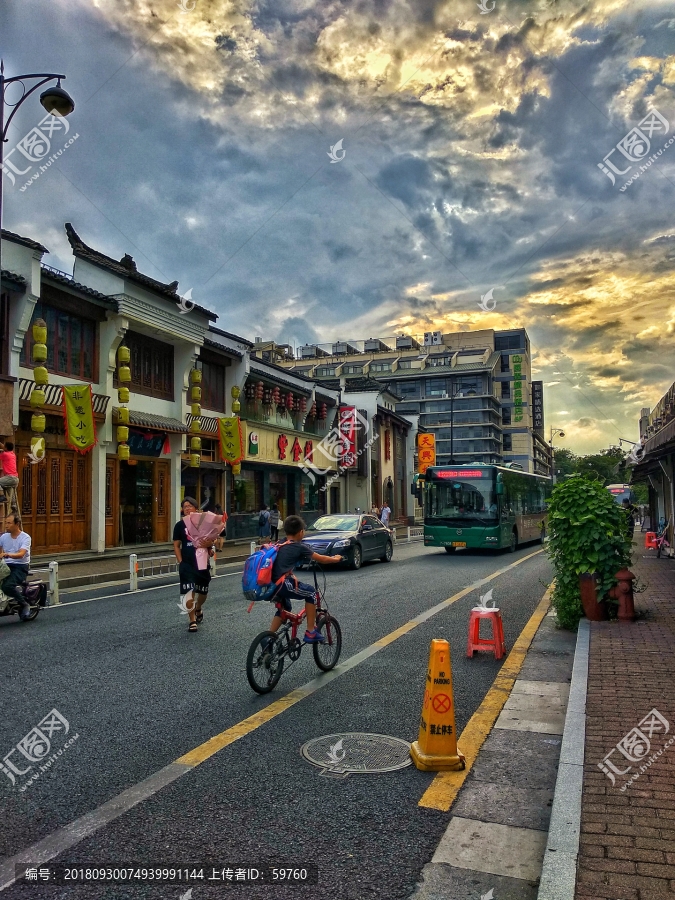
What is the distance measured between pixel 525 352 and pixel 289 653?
114927mm

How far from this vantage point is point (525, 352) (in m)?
115

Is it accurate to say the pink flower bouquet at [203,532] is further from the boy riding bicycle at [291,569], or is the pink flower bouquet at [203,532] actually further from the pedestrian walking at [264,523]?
the pedestrian walking at [264,523]

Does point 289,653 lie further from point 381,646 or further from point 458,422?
point 458,422

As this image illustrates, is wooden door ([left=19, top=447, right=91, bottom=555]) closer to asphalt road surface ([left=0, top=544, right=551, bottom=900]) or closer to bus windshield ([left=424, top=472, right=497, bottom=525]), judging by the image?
asphalt road surface ([left=0, top=544, right=551, bottom=900])

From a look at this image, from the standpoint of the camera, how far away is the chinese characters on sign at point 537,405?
113381mm

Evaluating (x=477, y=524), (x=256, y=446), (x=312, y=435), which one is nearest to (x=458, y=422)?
(x=312, y=435)

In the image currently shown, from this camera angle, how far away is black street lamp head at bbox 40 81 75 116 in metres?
12.0

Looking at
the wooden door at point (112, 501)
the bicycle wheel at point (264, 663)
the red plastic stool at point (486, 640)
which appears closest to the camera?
the bicycle wheel at point (264, 663)

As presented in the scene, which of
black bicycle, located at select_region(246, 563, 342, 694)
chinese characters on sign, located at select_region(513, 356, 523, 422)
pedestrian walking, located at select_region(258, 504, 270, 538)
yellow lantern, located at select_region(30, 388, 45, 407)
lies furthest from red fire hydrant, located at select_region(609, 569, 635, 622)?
chinese characters on sign, located at select_region(513, 356, 523, 422)

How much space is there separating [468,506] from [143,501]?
11.1 m

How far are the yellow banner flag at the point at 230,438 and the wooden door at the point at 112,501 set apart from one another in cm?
622

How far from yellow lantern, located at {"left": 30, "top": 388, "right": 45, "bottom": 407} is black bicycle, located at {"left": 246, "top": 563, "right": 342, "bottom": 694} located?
13405 mm

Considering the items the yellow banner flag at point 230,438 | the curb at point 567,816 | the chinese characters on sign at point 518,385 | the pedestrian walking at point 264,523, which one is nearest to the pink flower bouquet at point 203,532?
the curb at point 567,816

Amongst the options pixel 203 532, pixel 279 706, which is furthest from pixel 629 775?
pixel 203 532
